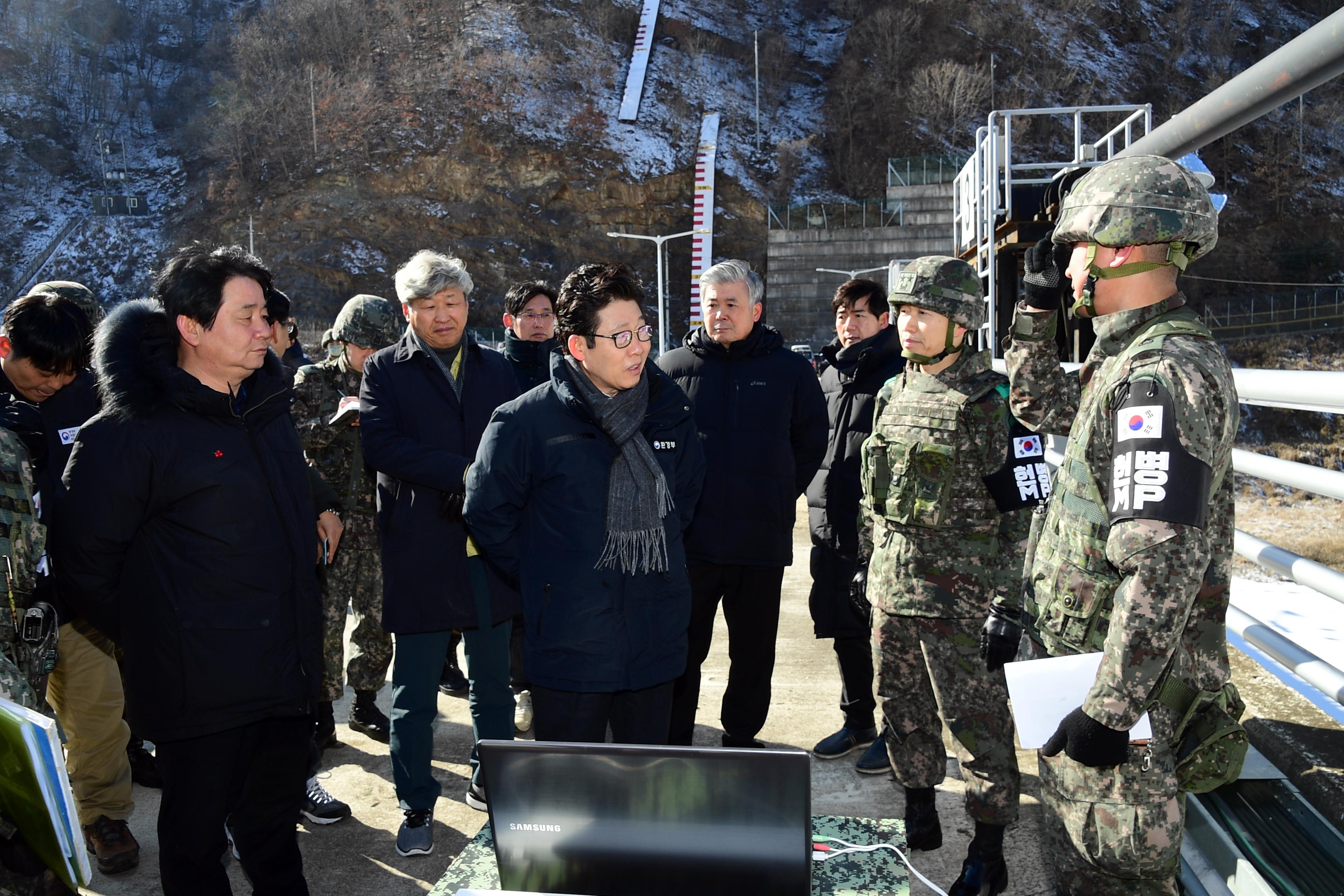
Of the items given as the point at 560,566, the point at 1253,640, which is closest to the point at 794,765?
the point at 560,566

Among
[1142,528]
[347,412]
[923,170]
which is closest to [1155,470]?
[1142,528]

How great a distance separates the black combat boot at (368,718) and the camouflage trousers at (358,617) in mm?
98

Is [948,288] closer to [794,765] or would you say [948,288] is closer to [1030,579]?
[1030,579]

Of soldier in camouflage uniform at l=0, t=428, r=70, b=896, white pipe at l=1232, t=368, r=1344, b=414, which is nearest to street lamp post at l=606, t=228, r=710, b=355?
soldier in camouflage uniform at l=0, t=428, r=70, b=896

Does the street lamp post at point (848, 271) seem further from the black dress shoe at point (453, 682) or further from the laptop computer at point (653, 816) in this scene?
the laptop computer at point (653, 816)

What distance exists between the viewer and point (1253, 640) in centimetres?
255

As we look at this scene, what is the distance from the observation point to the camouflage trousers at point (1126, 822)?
77.9 inches

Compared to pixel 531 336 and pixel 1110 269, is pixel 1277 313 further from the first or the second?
pixel 1110 269

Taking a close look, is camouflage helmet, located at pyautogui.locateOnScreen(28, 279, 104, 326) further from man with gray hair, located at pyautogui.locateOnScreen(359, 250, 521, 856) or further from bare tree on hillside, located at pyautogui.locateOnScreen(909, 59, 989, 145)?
bare tree on hillside, located at pyautogui.locateOnScreen(909, 59, 989, 145)

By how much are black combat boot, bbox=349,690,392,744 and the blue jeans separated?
2.66 feet

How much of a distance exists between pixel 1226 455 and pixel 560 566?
5.08 feet

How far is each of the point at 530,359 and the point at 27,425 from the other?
100 inches

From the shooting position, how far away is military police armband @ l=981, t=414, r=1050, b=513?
A: 9.69ft

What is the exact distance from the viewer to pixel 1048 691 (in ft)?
6.51
